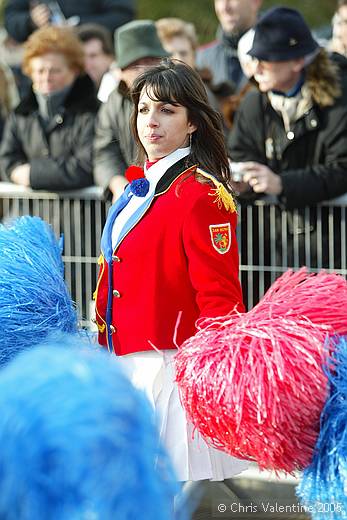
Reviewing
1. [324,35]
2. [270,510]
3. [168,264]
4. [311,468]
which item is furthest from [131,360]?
[324,35]

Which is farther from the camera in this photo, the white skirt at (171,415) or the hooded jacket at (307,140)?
the hooded jacket at (307,140)

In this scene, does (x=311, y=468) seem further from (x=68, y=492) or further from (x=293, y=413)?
(x=68, y=492)

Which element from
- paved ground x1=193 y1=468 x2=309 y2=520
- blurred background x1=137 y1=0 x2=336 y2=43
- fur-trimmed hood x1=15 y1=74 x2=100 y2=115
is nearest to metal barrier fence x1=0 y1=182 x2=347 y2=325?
fur-trimmed hood x1=15 y1=74 x2=100 y2=115

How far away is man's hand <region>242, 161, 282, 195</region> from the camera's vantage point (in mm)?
5184

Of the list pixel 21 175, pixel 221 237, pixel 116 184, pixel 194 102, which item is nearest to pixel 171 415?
pixel 221 237

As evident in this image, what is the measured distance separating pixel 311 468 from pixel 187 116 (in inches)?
52.5

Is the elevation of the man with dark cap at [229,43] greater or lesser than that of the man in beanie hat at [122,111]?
greater

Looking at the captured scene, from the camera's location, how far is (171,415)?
3547 millimetres

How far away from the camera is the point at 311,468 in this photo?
2.98 meters

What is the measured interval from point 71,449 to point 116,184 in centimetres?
368

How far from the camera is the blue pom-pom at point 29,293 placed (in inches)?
137

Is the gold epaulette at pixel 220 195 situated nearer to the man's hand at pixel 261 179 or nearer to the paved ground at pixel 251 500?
the paved ground at pixel 251 500

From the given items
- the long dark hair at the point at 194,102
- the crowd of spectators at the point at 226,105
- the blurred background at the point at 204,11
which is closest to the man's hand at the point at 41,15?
the crowd of spectators at the point at 226,105

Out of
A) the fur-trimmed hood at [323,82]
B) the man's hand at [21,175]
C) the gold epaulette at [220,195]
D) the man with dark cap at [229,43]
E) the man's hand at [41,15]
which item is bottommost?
the gold epaulette at [220,195]
